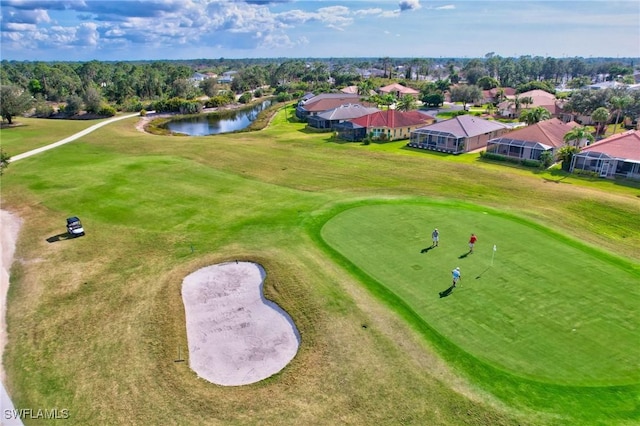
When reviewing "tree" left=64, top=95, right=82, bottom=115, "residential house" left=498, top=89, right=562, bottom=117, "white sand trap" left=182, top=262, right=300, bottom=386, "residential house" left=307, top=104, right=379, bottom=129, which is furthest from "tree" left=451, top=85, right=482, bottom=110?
"white sand trap" left=182, top=262, right=300, bottom=386

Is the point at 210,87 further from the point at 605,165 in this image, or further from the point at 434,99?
the point at 605,165

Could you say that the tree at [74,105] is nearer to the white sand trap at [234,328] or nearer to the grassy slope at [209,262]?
the grassy slope at [209,262]

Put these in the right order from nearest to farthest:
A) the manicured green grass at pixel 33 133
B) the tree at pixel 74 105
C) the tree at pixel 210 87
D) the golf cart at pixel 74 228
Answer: the golf cart at pixel 74 228, the manicured green grass at pixel 33 133, the tree at pixel 74 105, the tree at pixel 210 87

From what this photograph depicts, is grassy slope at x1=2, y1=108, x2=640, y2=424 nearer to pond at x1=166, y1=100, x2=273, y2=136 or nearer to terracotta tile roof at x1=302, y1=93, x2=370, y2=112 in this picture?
pond at x1=166, y1=100, x2=273, y2=136

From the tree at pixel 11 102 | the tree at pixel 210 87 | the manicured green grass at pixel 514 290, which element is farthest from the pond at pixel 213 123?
the manicured green grass at pixel 514 290

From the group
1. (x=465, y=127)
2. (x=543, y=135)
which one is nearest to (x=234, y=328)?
(x=543, y=135)
